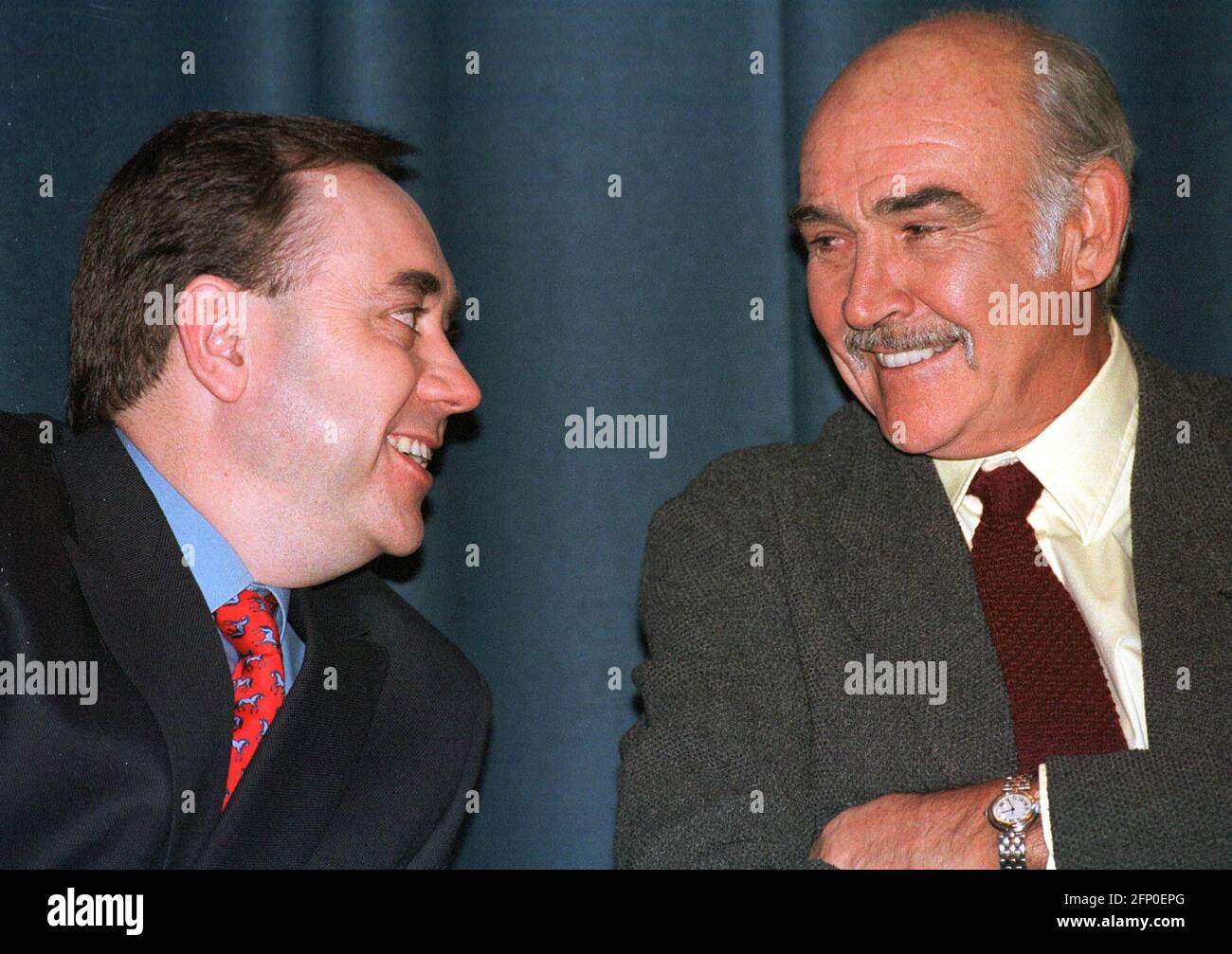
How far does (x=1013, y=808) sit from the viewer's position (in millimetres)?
1319

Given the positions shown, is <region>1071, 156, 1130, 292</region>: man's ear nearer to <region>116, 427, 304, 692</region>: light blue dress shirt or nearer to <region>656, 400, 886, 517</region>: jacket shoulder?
<region>656, 400, 886, 517</region>: jacket shoulder

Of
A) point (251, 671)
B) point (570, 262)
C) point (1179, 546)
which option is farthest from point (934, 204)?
point (251, 671)

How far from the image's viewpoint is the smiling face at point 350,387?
61.1 inches

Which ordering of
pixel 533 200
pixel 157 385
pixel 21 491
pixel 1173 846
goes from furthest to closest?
pixel 533 200
pixel 157 385
pixel 21 491
pixel 1173 846

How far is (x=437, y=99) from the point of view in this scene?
1975mm

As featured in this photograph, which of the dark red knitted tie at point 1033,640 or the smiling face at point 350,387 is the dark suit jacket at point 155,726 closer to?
the smiling face at point 350,387

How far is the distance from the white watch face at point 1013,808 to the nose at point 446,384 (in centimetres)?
74

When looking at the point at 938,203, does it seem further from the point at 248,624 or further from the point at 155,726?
the point at 155,726

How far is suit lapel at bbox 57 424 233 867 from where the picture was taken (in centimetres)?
137

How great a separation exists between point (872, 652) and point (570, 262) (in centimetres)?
74

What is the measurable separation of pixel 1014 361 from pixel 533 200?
0.71 m

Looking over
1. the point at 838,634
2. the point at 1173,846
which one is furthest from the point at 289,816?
the point at 1173,846
